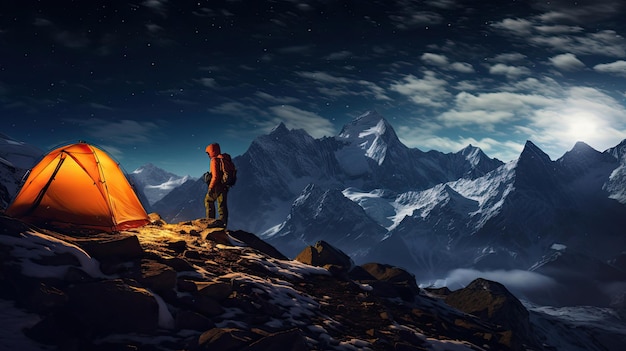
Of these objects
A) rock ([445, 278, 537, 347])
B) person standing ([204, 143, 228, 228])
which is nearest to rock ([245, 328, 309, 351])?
person standing ([204, 143, 228, 228])

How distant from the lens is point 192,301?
11297 millimetres

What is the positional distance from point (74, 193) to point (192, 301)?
796cm

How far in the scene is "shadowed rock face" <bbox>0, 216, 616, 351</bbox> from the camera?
929 centimetres

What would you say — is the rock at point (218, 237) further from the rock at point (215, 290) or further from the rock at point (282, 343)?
the rock at point (282, 343)

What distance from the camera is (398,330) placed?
13758 mm

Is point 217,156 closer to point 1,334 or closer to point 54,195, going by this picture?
point 54,195

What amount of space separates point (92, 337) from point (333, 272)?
1170 cm

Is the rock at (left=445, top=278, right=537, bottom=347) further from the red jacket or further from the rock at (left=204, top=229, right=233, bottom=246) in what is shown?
the rock at (left=204, top=229, right=233, bottom=246)

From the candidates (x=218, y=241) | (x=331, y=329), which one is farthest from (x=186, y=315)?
(x=218, y=241)

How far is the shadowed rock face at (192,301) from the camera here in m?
9.29

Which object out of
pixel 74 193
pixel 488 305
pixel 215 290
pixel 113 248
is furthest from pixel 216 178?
pixel 488 305

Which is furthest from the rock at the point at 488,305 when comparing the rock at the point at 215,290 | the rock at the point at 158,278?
the rock at the point at 158,278

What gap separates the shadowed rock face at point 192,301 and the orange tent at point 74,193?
4.05 feet

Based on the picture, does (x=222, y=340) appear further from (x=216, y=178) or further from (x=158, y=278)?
(x=216, y=178)
